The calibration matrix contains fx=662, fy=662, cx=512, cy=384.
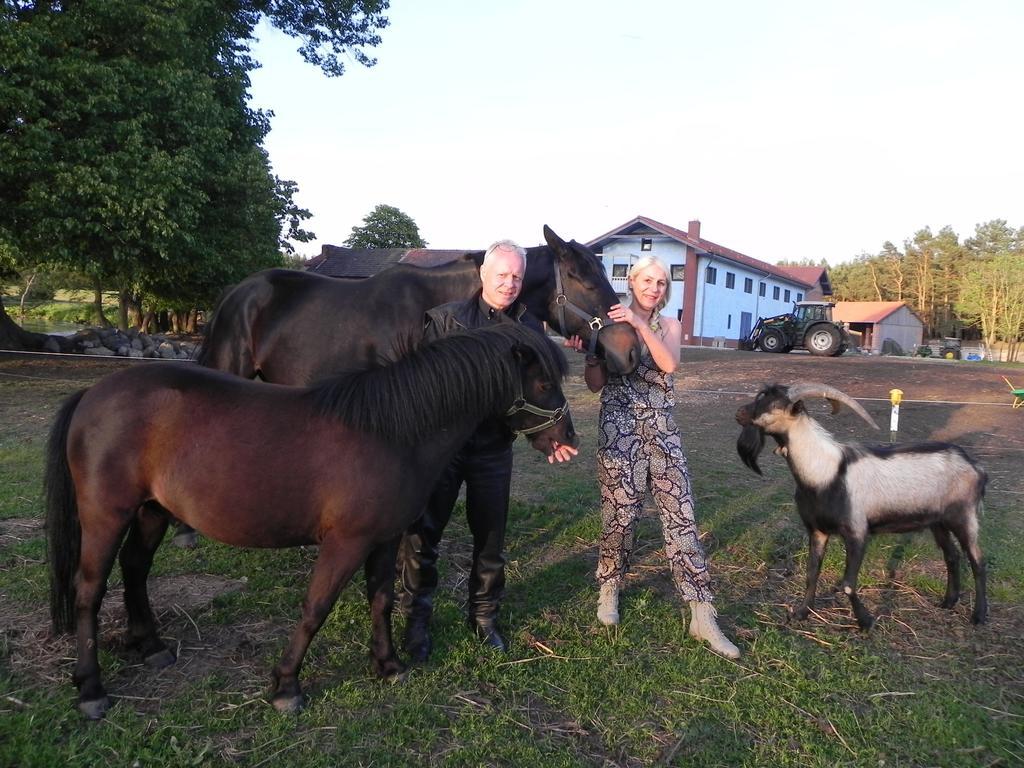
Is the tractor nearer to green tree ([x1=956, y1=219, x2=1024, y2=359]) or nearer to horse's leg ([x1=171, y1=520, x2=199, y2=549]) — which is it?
green tree ([x1=956, y1=219, x2=1024, y2=359])

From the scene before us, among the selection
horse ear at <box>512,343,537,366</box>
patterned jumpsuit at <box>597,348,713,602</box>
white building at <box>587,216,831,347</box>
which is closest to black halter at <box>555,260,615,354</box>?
patterned jumpsuit at <box>597,348,713,602</box>

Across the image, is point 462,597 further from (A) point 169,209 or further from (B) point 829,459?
(A) point 169,209

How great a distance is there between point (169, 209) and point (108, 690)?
35.4ft

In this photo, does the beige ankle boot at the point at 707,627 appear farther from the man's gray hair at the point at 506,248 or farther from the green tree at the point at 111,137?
the green tree at the point at 111,137

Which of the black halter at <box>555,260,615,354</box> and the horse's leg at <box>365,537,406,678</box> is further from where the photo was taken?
the black halter at <box>555,260,615,354</box>

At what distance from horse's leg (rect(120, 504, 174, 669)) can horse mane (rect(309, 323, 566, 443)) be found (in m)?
1.07

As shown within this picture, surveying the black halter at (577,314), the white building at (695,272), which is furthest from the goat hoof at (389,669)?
the white building at (695,272)

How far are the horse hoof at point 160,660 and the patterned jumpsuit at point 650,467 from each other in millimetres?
2380

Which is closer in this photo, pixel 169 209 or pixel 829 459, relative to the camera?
pixel 829 459

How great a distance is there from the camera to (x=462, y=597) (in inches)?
163

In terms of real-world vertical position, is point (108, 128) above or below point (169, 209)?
above

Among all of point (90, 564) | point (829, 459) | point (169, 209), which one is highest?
point (169, 209)

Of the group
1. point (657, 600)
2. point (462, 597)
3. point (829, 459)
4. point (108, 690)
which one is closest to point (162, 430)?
point (108, 690)

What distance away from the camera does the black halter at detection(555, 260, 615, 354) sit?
388cm
